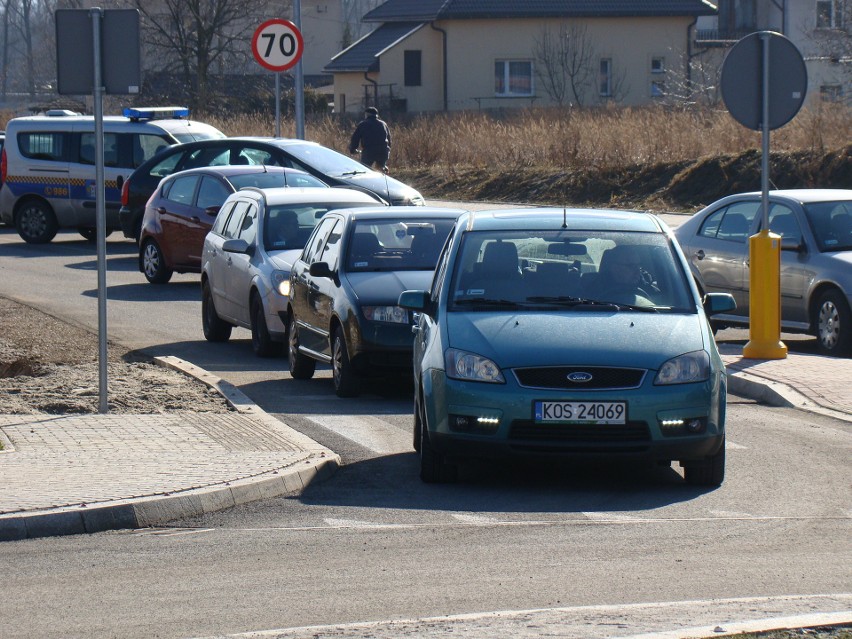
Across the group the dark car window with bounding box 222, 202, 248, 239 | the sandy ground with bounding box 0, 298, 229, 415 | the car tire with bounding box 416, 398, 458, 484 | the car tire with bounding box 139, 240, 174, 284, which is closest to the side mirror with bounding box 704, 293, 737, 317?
the car tire with bounding box 416, 398, 458, 484

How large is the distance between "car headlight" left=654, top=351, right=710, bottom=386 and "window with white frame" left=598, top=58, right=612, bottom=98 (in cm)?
5340

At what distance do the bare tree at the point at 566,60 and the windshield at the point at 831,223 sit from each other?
45335 mm

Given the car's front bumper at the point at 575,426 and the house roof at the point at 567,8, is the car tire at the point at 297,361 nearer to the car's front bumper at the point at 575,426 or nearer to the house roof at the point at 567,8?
the car's front bumper at the point at 575,426

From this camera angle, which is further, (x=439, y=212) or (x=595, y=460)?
(x=439, y=212)

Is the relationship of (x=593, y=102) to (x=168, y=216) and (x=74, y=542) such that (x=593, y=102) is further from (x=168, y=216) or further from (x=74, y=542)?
(x=74, y=542)

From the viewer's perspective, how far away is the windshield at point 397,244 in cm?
1247

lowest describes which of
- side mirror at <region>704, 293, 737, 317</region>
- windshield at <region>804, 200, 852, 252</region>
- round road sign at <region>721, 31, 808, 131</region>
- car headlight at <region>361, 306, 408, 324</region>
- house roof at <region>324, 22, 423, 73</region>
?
car headlight at <region>361, 306, 408, 324</region>

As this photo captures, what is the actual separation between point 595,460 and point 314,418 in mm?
3252

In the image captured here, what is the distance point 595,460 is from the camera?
8.16 meters

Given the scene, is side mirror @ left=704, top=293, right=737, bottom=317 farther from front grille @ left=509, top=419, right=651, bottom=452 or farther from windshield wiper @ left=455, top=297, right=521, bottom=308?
front grille @ left=509, top=419, right=651, bottom=452

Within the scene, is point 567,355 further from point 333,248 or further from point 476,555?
point 333,248

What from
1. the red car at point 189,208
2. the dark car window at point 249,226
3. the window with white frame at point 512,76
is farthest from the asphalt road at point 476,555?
the window with white frame at point 512,76

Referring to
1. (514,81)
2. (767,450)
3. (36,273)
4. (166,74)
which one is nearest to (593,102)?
(514,81)

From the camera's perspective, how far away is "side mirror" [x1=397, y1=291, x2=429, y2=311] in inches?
358
